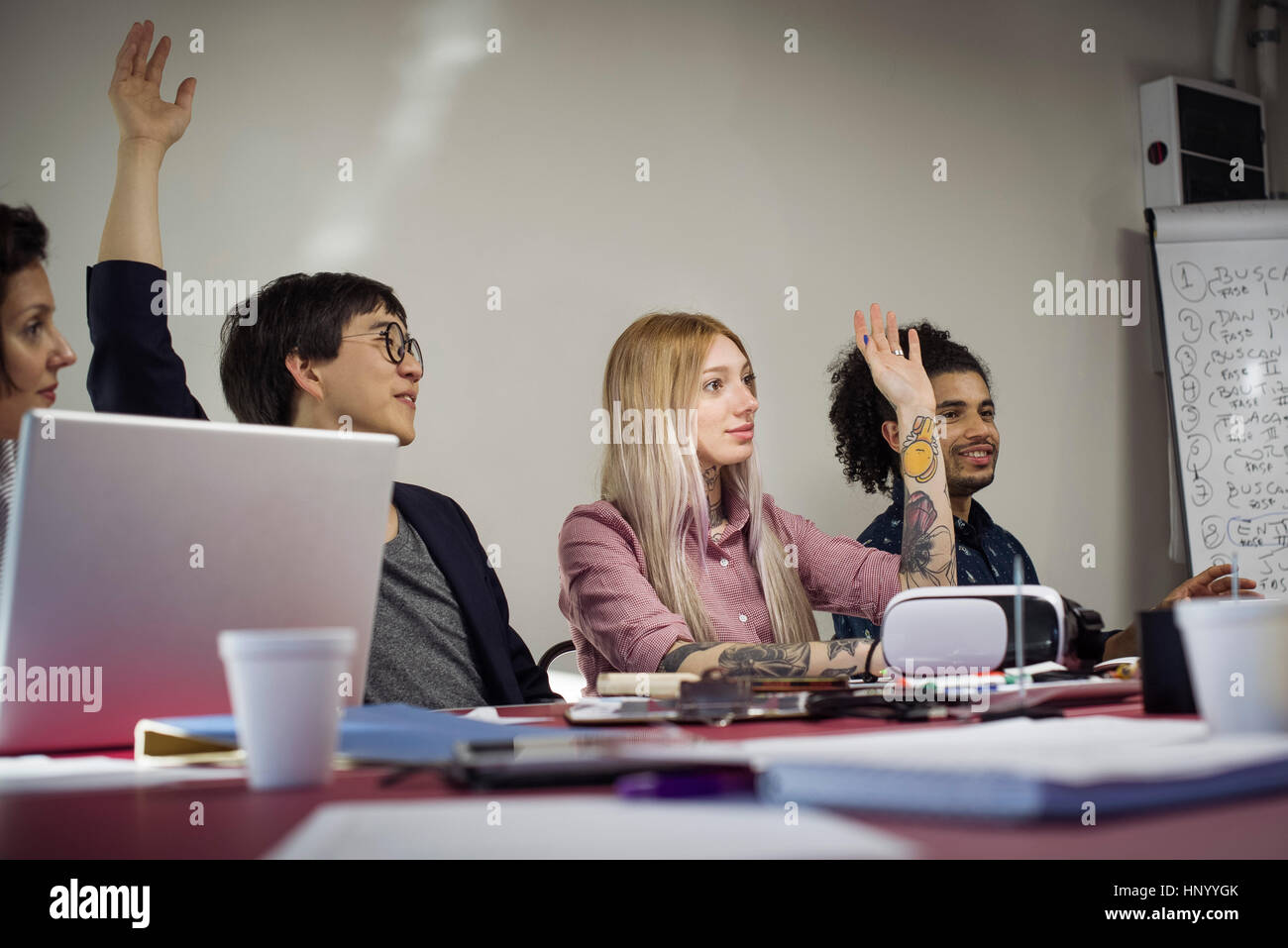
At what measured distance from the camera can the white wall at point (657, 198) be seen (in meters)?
2.76

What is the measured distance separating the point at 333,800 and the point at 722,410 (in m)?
1.79

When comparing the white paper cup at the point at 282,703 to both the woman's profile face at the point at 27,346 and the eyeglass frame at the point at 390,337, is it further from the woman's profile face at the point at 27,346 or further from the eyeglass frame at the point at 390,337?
the eyeglass frame at the point at 390,337

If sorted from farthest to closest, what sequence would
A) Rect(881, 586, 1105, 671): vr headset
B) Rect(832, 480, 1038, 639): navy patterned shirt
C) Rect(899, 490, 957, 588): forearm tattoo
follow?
Rect(832, 480, 1038, 639): navy patterned shirt
Rect(899, 490, 957, 588): forearm tattoo
Rect(881, 586, 1105, 671): vr headset

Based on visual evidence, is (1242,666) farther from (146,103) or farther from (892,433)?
(892,433)

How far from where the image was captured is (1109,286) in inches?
160

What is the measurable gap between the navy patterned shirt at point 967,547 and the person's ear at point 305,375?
55.4 inches

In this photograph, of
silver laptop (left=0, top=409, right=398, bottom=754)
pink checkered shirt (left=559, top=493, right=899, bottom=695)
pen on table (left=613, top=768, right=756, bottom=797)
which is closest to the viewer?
pen on table (left=613, top=768, right=756, bottom=797)

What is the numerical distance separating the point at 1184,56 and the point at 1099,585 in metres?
2.04

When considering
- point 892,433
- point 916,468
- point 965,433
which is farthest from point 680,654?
point 965,433

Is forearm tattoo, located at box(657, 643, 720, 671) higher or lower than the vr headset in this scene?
lower

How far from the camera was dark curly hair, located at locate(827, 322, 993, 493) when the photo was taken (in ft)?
10.9

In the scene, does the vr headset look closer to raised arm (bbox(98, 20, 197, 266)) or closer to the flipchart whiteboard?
raised arm (bbox(98, 20, 197, 266))

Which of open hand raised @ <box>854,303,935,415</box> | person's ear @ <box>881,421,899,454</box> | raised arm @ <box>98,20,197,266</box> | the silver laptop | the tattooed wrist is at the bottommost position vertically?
the tattooed wrist

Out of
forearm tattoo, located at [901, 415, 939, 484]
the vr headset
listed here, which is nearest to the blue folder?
the vr headset
